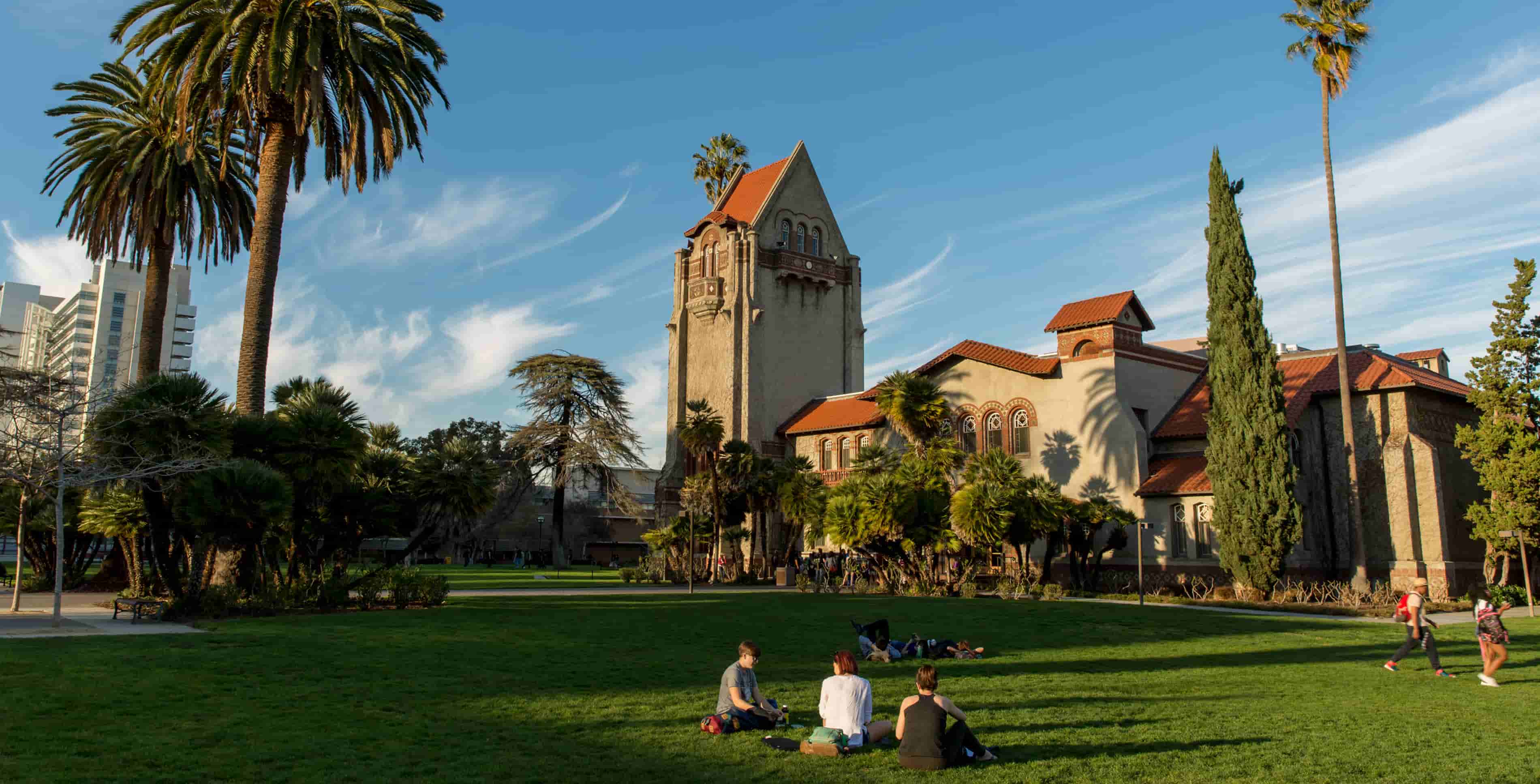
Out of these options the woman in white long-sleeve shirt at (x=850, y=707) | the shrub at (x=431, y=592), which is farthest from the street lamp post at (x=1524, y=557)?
the shrub at (x=431, y=592)

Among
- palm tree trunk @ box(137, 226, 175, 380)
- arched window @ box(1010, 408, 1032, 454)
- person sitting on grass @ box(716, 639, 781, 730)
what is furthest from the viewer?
arched window @ box(1010, 408, 1032, 454)

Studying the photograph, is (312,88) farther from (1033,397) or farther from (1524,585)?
(1524,585)

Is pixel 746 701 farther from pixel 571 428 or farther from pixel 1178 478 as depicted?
pixel 571 428

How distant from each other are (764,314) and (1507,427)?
3455cm

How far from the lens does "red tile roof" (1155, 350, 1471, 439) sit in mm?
36656

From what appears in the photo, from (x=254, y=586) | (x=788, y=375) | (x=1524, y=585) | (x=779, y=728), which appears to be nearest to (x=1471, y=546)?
(x=1524, y=585)

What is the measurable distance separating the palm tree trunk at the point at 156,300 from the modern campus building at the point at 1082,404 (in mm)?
24981

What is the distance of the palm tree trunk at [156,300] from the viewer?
3072 cm

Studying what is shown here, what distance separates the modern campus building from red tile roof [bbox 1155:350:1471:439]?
84mm

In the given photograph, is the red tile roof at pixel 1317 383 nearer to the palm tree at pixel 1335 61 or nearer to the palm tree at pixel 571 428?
the palm tree at pixel 1335 61

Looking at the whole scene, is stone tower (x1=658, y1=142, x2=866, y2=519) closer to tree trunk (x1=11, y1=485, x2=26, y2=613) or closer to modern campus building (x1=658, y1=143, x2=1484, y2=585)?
modern campus building (x1=658, y1=143, x2=1484, y2=585)

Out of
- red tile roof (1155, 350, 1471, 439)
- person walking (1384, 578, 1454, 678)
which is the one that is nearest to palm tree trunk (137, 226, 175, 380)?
person walking (1384, 578, 1454, 678)

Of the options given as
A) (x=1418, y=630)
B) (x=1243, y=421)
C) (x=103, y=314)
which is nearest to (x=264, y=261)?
(x=1418, y=630)

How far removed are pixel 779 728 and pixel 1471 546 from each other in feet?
119
